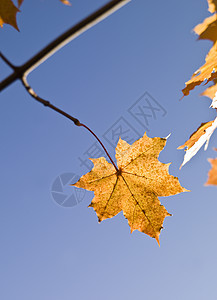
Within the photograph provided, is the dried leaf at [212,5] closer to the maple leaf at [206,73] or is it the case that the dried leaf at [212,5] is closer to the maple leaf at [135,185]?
the maple leaf at [206,73]

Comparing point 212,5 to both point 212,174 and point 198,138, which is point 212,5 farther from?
point 212,174

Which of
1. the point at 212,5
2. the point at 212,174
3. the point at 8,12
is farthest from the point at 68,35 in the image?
the point at 212,5


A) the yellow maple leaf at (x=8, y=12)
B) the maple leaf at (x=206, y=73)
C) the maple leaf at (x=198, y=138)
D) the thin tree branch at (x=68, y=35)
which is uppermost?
the yellow maple leaf at (x=8, y=12)

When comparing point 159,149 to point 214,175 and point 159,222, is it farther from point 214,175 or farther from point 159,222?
point 214,175

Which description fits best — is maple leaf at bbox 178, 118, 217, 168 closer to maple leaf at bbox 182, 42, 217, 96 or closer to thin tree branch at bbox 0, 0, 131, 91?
maple leaf at bbox 182, 42, 217, 96

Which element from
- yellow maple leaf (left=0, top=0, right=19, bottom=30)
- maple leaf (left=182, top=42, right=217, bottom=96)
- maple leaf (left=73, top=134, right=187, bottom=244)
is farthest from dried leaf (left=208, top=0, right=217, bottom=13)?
yellow maple leaf (left=0, top=0, right=19, bottom=30)

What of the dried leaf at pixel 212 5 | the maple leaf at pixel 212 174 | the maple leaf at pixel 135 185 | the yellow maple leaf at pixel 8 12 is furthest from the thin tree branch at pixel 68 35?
the maple leaf at pixel 135 185

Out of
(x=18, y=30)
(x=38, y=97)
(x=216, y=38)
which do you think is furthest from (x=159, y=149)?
(x=38, y=97)
